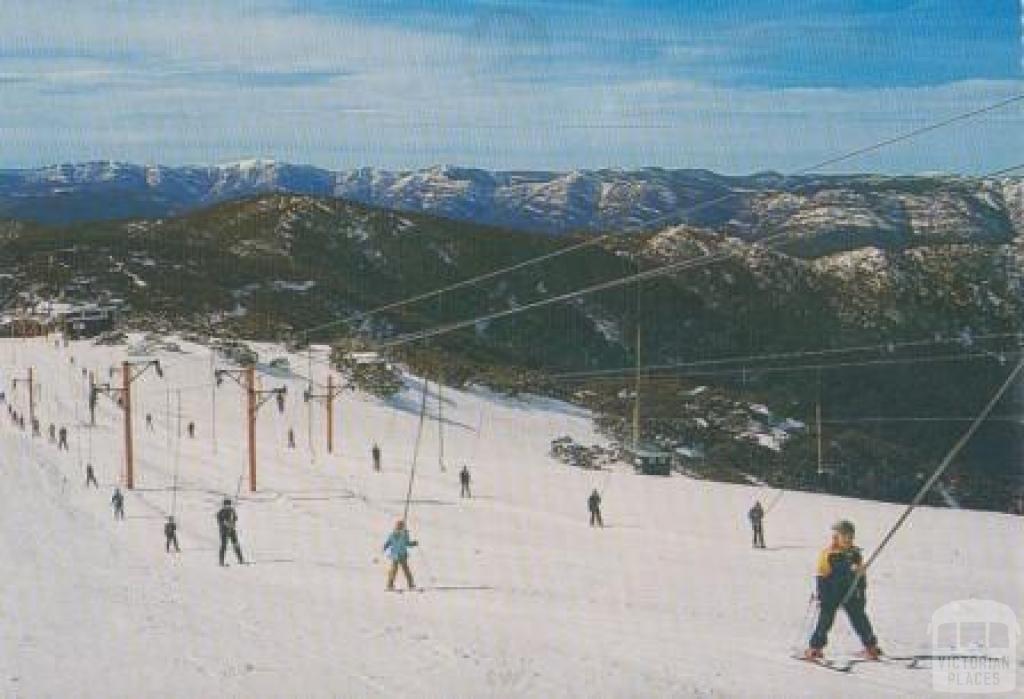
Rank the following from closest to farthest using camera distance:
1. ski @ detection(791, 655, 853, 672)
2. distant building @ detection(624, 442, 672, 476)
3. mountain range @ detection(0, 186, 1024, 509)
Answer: ski @ detection(791, 655, 853, 672), distant building @ detection(624, 442, 672, 476), mountain range @ detection(0, 186, 1024, 509)

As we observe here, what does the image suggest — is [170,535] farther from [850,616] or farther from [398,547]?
[850,616]

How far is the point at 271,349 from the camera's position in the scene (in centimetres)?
9044

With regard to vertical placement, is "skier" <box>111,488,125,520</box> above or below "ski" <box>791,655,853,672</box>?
above

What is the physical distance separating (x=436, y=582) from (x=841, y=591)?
9565 mm

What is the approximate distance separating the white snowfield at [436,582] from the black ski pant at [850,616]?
596 mm

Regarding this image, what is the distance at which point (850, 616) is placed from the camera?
48.3 feet

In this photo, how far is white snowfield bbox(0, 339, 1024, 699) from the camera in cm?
1381

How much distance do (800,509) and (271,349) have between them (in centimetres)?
5619

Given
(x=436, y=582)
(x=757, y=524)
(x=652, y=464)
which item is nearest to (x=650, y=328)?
(x=652, y=464)

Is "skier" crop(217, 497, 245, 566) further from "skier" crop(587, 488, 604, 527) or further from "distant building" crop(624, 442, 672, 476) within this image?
"distant building" crop(624, 442, 672, 476)
